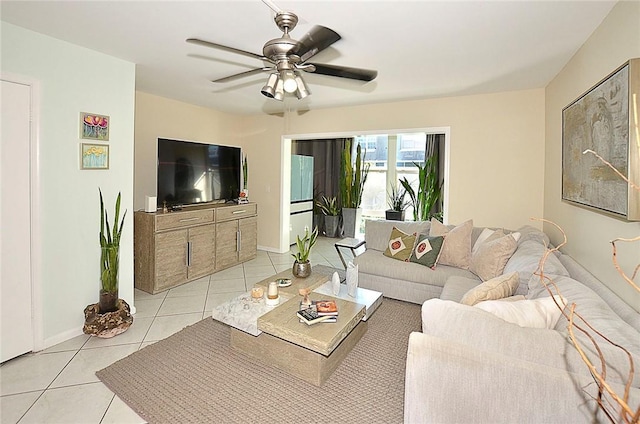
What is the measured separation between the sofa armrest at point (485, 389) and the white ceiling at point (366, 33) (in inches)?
77.8

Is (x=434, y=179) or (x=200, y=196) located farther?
(x=434, y=179)

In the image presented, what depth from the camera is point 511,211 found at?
3965 millimetres

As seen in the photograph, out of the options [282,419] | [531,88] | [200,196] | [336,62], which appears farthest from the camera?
[200,196]

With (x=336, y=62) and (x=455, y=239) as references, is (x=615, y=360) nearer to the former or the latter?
(x=455, y=239)

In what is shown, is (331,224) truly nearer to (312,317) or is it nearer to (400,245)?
(400,245)

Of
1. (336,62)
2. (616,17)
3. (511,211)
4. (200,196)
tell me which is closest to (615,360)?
(616,17)

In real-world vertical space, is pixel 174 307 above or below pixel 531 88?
below

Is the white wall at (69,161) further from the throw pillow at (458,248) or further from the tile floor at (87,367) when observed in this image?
→ the throw pillow at (458,248)

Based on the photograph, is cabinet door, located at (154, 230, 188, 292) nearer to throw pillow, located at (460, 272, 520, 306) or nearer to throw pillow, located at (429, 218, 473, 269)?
throw pillow, located at (429, 218, 473, 269)

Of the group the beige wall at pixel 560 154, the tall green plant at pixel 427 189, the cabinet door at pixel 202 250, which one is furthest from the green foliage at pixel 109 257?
the tall green plant at pixel 427 189

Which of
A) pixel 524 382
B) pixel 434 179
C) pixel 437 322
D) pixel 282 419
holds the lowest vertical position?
pixel 282 419

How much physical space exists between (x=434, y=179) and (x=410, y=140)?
1623 millimetres

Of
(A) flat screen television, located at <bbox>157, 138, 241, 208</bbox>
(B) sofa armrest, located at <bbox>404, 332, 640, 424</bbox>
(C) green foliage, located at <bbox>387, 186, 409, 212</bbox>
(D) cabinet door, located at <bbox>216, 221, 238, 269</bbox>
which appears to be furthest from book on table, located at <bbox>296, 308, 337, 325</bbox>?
(C) green foliage, located at <bbox>387, 186, 409, 212</bbox>

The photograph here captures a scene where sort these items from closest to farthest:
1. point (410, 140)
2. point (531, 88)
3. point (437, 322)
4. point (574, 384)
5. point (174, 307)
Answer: point (574, 384)
point (437, 322)
point (174, 307)
point (531, 88)
point (410, 140)
